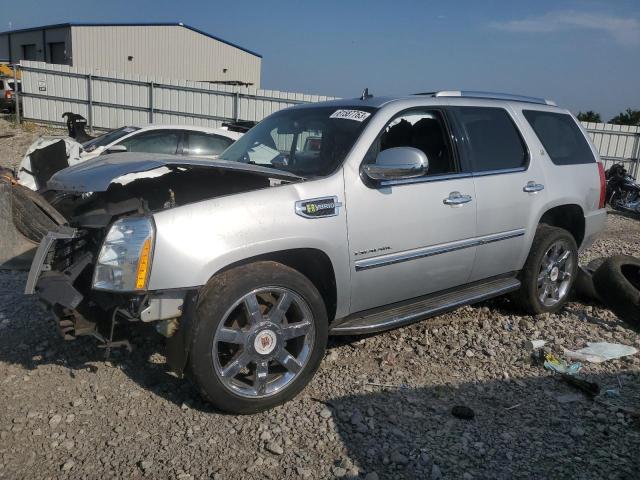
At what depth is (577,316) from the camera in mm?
5238

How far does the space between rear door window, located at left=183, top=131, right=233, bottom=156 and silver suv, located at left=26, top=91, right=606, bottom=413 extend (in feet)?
15.5

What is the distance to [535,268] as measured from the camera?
4.84m

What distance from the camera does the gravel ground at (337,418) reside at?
Result: 9.26 feet

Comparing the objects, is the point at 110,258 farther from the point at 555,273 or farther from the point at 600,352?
the point at 555,273

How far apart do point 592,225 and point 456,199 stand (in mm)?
2137

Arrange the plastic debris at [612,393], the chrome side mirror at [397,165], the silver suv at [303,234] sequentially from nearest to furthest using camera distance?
1. the silver suv at [303,234]
2. the chrome side mirror at [397,165]
3. the plastic debris at [612,393]

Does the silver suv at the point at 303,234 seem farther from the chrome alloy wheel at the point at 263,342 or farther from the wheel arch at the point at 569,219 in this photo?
the wheel arch at the point at 569,219

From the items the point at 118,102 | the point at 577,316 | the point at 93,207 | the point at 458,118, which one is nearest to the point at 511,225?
the point at 458,118

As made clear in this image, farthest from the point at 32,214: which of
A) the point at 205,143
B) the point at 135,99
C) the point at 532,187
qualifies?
the point at 135,99

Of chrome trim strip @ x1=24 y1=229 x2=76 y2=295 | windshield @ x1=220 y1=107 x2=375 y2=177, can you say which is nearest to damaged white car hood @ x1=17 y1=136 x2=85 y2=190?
windshield @ x1=220 y1=107 x2=375 y2=177

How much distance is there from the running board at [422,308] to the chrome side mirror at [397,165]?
0.93m

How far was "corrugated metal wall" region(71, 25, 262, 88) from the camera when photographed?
1336 inches

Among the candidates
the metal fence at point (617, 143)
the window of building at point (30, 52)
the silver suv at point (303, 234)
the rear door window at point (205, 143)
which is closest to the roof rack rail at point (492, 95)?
the silver suv at point (303, 234)

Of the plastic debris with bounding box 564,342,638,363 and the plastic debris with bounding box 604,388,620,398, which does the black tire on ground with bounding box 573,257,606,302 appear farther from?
the plastic debris with bounding box 604,388,620,398
